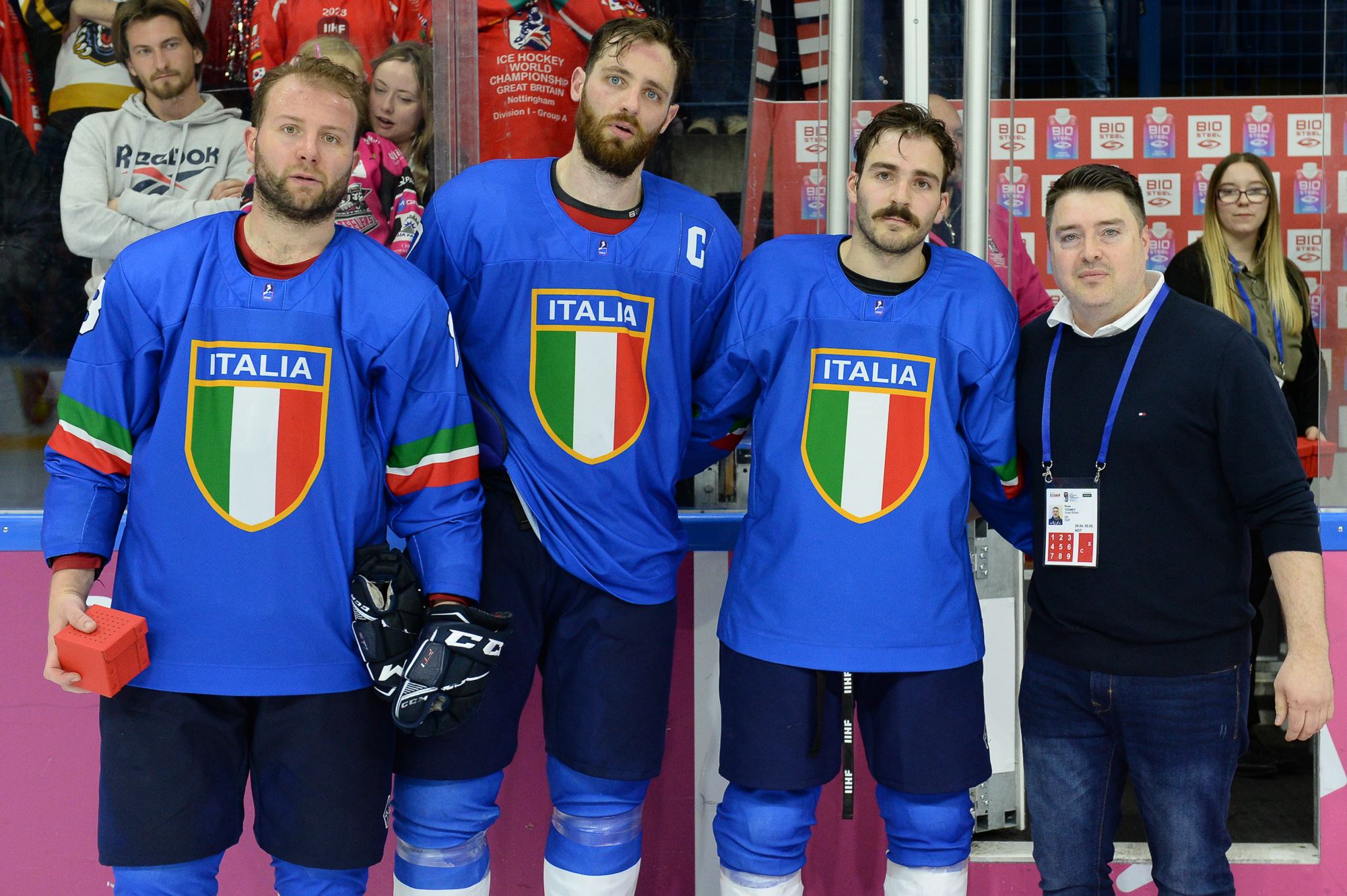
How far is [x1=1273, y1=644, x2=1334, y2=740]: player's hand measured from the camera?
1.72 meters

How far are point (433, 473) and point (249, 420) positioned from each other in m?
0.28

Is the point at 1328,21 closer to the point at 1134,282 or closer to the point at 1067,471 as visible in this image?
the point at 1134,282

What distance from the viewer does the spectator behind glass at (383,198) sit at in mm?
2416

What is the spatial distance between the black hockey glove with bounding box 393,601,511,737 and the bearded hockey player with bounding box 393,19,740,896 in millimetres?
153

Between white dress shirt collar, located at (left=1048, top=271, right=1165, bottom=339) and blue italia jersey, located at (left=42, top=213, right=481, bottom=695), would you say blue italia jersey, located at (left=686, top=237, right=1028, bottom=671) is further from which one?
blue italia jersey, located at (left=42, top=213, right=481, bottom=695)

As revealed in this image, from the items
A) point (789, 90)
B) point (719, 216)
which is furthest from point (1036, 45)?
point (719, 216)

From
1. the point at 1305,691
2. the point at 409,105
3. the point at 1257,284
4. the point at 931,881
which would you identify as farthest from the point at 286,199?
the point at 1257,284

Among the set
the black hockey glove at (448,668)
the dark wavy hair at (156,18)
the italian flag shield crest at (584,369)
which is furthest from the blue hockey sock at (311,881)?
the dark wavy hair at (156,18)

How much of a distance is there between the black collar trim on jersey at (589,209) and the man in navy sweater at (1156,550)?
0.71 metres

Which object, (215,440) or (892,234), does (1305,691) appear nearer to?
(892,234)

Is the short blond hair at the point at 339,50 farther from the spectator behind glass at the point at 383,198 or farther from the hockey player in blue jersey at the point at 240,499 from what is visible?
the hockey player in blue jersey at the point at 240,499

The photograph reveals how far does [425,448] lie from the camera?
1.81 meters

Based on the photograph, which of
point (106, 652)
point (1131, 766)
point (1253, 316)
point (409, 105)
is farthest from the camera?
point (1253, 316)

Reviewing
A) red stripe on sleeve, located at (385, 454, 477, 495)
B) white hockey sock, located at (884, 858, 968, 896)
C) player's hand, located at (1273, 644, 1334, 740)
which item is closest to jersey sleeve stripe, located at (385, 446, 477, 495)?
red stripe on sleeve, located at (385, 454, 477, 495)
